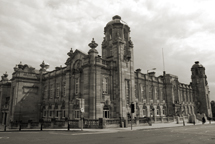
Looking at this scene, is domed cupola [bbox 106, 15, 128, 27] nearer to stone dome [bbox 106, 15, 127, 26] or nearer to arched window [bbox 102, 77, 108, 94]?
stone dome [bbox 106, 15, 127, 26]

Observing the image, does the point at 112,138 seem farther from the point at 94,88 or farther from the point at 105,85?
the point at 105,85

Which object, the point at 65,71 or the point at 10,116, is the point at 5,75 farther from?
the point at 65,71

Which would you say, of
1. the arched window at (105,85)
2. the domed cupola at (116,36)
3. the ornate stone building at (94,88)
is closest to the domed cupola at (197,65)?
the ornate stone building at (94,88)

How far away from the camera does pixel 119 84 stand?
102 feet

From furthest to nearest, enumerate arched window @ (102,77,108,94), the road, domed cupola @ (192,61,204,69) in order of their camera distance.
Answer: domed cupola @ (192,61,204,69)
arched window @ (102,77,108,94)
the road

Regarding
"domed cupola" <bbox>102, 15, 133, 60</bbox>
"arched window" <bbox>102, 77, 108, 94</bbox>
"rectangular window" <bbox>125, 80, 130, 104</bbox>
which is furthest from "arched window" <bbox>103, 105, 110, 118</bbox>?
"domed cupola" <bbox>102, 15, 133, 60</bbox>

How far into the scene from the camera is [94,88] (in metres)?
28.0

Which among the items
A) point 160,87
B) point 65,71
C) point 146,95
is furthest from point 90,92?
point 160,87

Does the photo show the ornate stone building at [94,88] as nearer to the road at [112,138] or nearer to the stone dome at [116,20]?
the stone dome at [116,20]

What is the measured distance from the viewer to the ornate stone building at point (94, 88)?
29.2 meters

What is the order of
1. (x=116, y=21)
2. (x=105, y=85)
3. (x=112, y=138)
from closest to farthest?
(x=112, y=138) → (x=105, y=85) → (x=116, y=21)

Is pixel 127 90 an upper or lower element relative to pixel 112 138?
upper

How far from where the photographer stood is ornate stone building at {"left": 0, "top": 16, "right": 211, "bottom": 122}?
2922cm

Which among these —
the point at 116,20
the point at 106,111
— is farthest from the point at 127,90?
the point at 116,20
